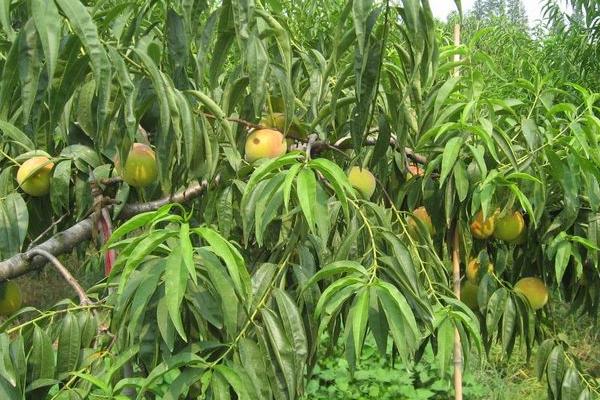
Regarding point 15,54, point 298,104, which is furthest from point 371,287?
point 298,104

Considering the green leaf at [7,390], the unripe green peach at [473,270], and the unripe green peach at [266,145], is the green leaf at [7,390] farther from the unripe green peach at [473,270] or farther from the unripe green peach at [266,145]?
the unripe green peach at [473,270]

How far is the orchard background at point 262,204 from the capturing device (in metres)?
0.84

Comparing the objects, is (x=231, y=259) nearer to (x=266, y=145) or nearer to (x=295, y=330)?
(x=295, y=330)

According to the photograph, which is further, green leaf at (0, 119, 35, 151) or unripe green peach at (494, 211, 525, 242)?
unripe green peach at (494, 211, 525, 242)

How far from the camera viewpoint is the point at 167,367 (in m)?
0.83

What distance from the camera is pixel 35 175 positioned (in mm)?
1248

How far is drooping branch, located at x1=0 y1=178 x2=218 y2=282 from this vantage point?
112 centimetres

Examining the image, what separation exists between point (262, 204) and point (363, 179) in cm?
36

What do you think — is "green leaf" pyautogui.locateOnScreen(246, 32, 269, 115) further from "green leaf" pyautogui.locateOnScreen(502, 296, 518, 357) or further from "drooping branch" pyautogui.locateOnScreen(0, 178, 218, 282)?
"green leaf" pyautogui.locateOnScreen(502, 296, 518, 357)

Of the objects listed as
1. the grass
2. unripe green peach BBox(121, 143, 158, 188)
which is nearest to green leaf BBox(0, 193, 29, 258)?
unripe green peach BBox(121, 143, 158, 188)

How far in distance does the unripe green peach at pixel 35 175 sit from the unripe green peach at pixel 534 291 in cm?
84

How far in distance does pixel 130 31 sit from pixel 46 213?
518 millimetres

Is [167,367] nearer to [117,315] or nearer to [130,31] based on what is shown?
[117,315]

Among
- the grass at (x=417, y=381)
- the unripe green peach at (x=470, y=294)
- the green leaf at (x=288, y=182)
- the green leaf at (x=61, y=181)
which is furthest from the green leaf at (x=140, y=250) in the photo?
the grass at (x=417, y=381)
